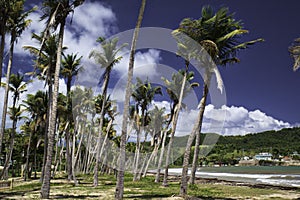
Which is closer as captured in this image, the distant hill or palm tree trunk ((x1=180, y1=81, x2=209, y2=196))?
palm tree trunk ((x1=180, y1=81, x2=209, y2=196))

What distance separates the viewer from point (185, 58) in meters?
24.2

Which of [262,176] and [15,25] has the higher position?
[15,25]

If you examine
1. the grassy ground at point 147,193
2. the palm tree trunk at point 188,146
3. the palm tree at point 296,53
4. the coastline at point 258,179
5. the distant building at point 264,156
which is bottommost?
the distant building at point 264,156

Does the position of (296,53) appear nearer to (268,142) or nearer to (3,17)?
(3,17)

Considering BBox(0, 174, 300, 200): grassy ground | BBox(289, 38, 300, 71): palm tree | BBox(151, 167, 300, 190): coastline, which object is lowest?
BBox(151, 167, 300, 190): coastline

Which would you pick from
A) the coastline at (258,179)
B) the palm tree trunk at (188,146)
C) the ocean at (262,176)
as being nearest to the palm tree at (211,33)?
the palm tree trunk at (188,146)

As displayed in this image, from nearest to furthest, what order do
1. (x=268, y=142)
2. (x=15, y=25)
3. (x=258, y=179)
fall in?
(x=15, y=25) < (x=258, y=179) < (x=268, y=142)

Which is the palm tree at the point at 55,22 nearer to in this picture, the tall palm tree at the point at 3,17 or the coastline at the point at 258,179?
the tall palm tree at the point at 3,17

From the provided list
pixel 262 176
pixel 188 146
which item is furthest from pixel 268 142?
pixel 188 146

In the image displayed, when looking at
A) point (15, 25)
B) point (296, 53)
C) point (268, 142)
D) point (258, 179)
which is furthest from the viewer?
point (268, 142)

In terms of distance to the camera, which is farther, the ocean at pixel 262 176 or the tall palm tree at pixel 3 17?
the ocean at pixel 262 176

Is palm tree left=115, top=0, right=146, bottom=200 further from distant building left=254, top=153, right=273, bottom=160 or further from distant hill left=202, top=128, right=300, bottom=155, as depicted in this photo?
distant hill left=202, top=128, right=300, bottom=155

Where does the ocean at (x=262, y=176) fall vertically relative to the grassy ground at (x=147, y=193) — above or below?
below

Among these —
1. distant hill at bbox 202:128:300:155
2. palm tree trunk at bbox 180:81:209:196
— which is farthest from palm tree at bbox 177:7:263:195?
distant hill at bbox 202:128:300:155
